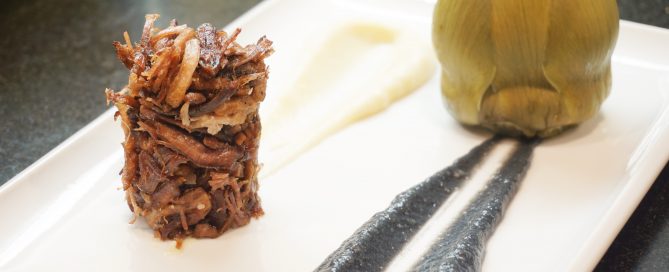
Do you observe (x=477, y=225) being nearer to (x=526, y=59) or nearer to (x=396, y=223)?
(x=396, y=223)

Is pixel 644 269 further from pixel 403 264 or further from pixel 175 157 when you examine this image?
pixel 175 157

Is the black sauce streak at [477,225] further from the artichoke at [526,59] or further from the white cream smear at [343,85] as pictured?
the white cream smear at [343,85]

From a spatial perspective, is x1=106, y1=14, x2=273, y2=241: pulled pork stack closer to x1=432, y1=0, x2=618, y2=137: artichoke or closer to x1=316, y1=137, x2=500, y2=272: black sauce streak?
x1=316, y1=137, x2=500, y2=272: black sauce streak

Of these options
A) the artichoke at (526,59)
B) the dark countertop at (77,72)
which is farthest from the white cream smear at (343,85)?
the dark countertop at (77,72)

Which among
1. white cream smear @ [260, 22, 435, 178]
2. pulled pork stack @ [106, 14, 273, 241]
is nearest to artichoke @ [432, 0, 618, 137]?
white cream smear @ [260, 22, 435, 178]

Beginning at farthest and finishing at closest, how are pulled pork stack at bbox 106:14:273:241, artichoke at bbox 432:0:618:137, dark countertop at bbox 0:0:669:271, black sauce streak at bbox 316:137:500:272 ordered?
artichoke at bbox 432:0:618:137 → dark countertop at bbox 0:0:669:271 → black sauce streak at bbox 316:137:500:272 → pulled pork stack at bbox 106:14:273:241

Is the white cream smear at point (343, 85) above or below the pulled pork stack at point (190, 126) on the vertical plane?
below

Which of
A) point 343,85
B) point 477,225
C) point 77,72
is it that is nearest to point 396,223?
point 477,225
